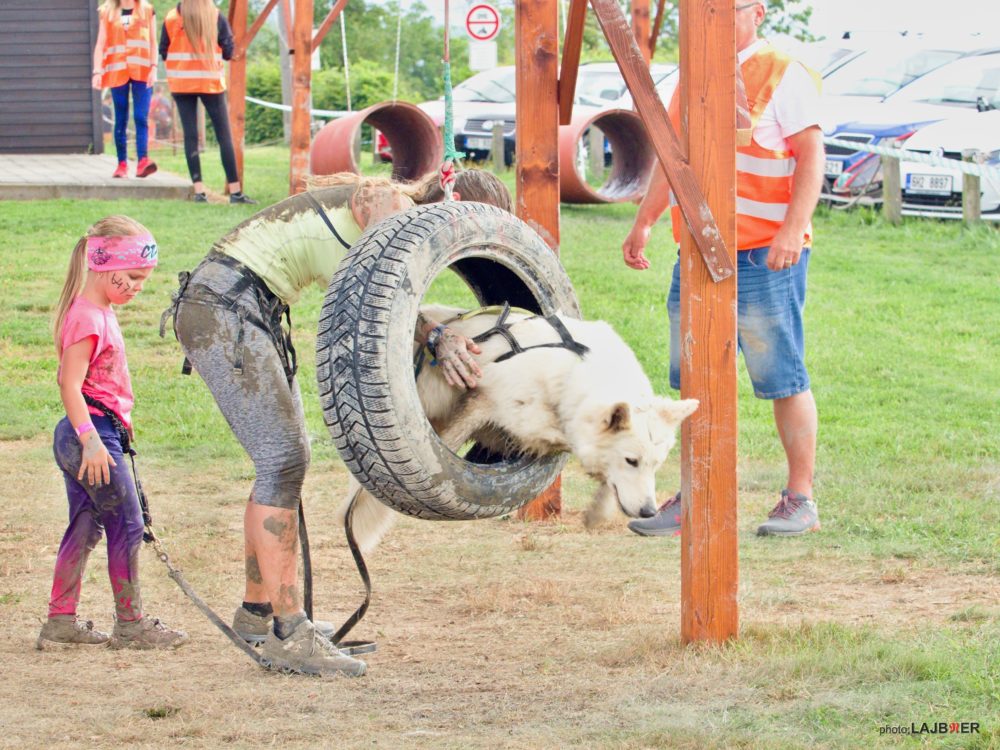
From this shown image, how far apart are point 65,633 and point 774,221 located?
3333mm

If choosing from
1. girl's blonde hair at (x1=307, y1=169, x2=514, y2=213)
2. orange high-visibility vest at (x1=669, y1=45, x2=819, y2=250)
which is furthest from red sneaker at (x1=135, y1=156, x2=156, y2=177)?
girl's blonde hair at (x1=307, y1=169, x2=514, y2=213)

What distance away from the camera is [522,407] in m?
4.54

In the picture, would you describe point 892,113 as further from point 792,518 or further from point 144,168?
point 792,518

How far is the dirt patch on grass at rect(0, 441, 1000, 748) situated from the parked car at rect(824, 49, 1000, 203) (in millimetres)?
8367

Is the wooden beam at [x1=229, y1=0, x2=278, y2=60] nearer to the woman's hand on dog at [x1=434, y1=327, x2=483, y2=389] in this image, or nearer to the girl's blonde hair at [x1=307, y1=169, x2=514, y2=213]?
the girl's blonde hair at [x1=307, y1=169, x2=514, y2=213]

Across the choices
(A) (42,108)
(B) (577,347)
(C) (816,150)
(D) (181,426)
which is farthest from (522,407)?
(A) (42,108)

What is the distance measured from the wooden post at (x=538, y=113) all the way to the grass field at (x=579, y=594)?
988mm

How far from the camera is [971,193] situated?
519 inches

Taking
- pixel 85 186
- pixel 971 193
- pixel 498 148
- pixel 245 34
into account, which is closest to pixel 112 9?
pixel 245 34

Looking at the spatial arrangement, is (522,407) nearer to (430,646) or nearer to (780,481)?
(430,646)

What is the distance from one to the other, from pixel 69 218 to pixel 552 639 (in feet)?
29.1

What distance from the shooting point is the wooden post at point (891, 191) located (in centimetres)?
1345

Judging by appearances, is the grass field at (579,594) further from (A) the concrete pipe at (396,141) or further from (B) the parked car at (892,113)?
(B) the parked car at (892,113)

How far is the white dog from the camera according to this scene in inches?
177
